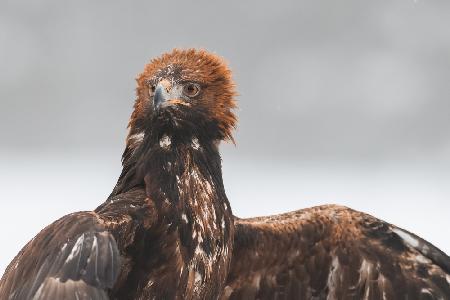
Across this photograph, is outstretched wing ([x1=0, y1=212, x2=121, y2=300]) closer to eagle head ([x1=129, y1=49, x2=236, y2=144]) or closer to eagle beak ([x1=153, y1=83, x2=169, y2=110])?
eagle beak ([x1=153, y1=83, x2=169, y2=110])

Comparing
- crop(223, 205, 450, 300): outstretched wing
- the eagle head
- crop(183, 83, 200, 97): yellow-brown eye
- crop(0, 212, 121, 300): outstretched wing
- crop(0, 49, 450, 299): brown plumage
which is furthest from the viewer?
crop(223, 205, 450, 300): outstretched wing

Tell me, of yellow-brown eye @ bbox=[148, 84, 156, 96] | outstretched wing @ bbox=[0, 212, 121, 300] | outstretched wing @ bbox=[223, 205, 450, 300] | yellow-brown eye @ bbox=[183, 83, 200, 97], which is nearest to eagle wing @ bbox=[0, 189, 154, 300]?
outstretched wing @ bbox=[0, 212, 121, 300]

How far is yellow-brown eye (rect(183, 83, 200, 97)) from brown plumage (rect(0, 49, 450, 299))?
0.01 m

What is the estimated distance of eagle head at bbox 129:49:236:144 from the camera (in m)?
13.1

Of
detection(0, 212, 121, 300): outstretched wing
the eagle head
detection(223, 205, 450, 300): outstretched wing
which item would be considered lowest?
detection(223, 205, 450, 300): outstretched wing

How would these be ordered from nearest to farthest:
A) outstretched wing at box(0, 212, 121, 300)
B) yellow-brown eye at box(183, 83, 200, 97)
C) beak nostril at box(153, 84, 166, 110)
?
outstretched wing at box(0, 212, 121, 300), beak nostril at box(153, 84, 166, 110), yellow-brown eye at box(183, 83, 200, 97)

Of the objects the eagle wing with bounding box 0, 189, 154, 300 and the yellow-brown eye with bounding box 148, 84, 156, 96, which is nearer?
the eagle wing with bounding box 0, 189, 154, 300

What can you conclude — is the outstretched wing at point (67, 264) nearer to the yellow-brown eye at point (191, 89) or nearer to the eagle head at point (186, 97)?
the eagle head at point (186, 97)

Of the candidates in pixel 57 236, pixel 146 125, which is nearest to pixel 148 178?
pixel 146 125

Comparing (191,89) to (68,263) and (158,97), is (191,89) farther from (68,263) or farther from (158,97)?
(68,263)

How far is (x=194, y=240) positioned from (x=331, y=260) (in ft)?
10.9

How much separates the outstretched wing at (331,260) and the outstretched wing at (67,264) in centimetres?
397

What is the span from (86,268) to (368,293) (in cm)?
581

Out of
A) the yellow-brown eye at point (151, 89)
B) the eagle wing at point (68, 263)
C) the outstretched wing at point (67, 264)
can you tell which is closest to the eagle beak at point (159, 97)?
the yellow-brown eye at point (151, 89)
